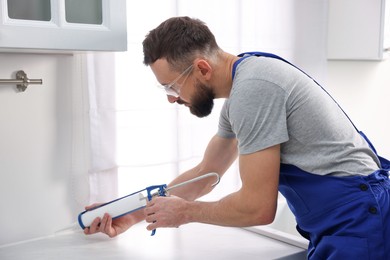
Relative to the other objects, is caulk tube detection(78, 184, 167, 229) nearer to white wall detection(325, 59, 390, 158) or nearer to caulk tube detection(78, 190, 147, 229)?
caulk tube detection(78, 190, 147, 229)

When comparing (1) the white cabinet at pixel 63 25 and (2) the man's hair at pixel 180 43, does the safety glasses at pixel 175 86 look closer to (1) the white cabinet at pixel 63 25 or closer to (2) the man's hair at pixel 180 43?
(2) the man's hair at pixel 180 43

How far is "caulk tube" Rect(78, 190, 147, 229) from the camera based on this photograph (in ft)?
4.43

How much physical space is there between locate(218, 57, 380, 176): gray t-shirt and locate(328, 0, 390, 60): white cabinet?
1.11 meters

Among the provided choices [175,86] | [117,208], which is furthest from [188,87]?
[117,208]

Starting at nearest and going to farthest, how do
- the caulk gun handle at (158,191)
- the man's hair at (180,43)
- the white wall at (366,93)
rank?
the man's hair at (180,43) < the caulk gun handle at (158,191) < the white wall at (366,93)

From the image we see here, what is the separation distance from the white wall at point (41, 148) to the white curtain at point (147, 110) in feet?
0.21

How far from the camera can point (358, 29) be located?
2.21 metres

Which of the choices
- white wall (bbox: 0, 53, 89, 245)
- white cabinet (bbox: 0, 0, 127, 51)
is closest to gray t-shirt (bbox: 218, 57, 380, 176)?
white cabinet (bbox: 0, 0, 127, 51)

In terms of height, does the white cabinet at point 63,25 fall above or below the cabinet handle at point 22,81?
above

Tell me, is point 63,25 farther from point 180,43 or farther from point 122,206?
point 122,206

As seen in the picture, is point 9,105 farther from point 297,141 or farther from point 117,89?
point 297,141

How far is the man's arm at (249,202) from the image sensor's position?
1091mm

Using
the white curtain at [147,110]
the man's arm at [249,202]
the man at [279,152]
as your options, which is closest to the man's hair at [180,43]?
the man at [279,152]

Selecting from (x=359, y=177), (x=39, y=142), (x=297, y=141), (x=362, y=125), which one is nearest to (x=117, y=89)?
(x=39, y=142)
